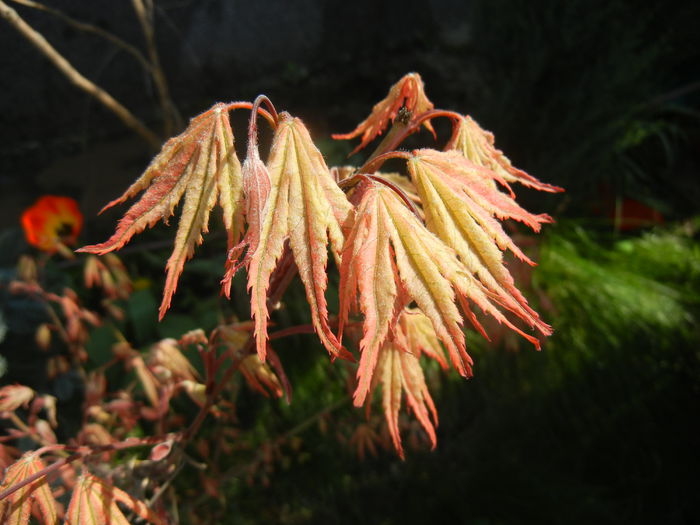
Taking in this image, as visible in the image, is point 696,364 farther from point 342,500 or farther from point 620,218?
point 342,500

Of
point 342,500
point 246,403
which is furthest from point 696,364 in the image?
point 246,403

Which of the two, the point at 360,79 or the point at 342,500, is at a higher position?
the point at 360,79

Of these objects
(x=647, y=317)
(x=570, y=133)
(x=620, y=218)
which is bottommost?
(x=647, y=317)

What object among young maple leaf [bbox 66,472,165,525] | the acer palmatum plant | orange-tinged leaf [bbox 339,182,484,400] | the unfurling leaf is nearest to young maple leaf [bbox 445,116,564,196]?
the acer palmatum plant

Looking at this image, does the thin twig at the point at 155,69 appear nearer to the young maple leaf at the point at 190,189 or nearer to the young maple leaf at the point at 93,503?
the young maple leaf at the point at 190,189

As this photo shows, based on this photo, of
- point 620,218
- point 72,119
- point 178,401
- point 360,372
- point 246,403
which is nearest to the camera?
point 360,372

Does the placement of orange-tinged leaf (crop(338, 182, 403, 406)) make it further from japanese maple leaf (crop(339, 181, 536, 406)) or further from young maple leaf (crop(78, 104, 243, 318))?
young maple leaf (crop(78, 104, 243, 318))
